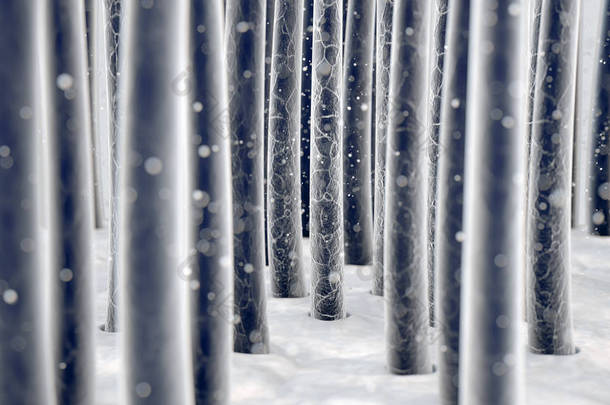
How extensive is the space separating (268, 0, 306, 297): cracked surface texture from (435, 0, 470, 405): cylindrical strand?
6.04 feet

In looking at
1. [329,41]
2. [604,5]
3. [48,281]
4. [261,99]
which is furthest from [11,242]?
[604,5]

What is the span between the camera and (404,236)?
114 inches

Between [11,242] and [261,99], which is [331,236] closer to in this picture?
[261,99]

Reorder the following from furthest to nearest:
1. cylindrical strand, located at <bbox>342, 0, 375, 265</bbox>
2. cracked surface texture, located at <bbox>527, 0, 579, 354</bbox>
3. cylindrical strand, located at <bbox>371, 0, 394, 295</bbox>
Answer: cylindrical strand, located at <bbox>342, 0, 375, 265</bbox>
cylindrical strand, located at <bbox>371, 0, 394, 295</bbox>
cracked surface texture, located at <bbox>527, 0, 579, 354</bbox>

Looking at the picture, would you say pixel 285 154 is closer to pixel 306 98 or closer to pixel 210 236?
pixel 306 98

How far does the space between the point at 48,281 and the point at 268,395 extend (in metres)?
1.07

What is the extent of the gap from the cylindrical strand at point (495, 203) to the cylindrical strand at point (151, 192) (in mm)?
914

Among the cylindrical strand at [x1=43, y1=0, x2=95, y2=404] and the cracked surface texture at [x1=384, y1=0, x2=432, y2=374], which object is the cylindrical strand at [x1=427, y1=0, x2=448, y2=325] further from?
the cylindrical strand at [x1=43, y1=0, x2=95, y2=404]

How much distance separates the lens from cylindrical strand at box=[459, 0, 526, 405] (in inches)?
78.5

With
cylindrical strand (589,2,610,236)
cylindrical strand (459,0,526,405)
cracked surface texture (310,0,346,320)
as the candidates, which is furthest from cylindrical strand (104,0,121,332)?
cylindrical strand (589,2,610,236)

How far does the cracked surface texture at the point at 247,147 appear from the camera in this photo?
3100 millimetres

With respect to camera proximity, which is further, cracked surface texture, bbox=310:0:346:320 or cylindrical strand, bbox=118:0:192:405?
cracked surface texture, bbox=310:0:346:320

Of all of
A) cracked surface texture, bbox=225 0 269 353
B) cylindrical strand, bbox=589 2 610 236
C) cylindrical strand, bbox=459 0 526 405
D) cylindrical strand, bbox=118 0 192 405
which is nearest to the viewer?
cylindrical strand, bbox=118 0 192 405

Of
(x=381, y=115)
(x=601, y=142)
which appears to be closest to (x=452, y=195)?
(x=381, y=115)
